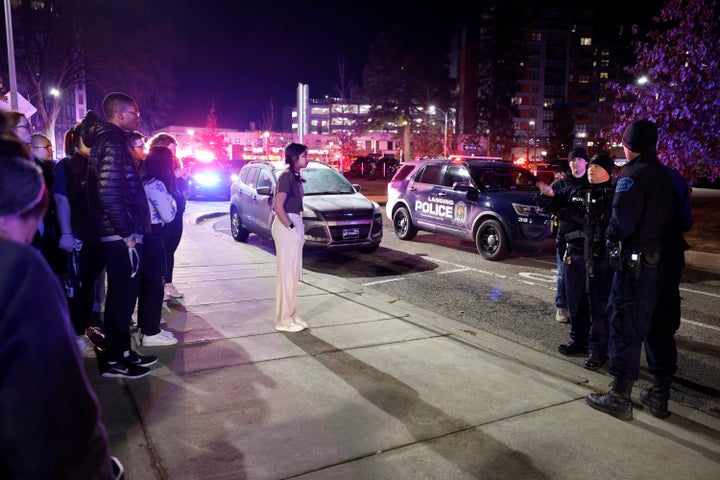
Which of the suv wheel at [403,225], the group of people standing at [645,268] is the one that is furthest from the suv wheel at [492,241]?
the group of people standing at [645,268]

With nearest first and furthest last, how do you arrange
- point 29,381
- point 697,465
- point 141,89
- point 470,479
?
1. point 29,381
2. point 470,479
3. point 697,465
4. point 141,89

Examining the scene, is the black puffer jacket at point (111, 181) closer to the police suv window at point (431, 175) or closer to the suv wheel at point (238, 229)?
the suv wheel at point (238, 229)

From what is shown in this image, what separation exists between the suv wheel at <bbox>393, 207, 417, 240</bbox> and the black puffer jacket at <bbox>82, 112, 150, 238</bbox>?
29.1 ft

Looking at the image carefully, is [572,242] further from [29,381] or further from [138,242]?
[29,381]

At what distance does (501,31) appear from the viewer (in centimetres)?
6284

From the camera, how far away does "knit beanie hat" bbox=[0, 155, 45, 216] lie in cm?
129

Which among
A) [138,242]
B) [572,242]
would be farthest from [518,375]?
[138,242]

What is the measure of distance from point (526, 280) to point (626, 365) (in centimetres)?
498

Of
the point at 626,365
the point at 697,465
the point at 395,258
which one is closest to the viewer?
the point at 697,465

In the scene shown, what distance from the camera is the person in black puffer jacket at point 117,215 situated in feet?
13.7

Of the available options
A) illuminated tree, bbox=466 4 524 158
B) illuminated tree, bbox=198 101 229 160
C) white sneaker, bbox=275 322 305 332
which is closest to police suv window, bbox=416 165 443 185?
white sneaker, bbox=275 322 305 332

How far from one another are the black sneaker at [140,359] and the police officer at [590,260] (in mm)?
3817

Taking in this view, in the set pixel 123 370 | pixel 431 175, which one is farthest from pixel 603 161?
pixel 431 175

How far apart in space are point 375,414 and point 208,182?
20438 millimetres
